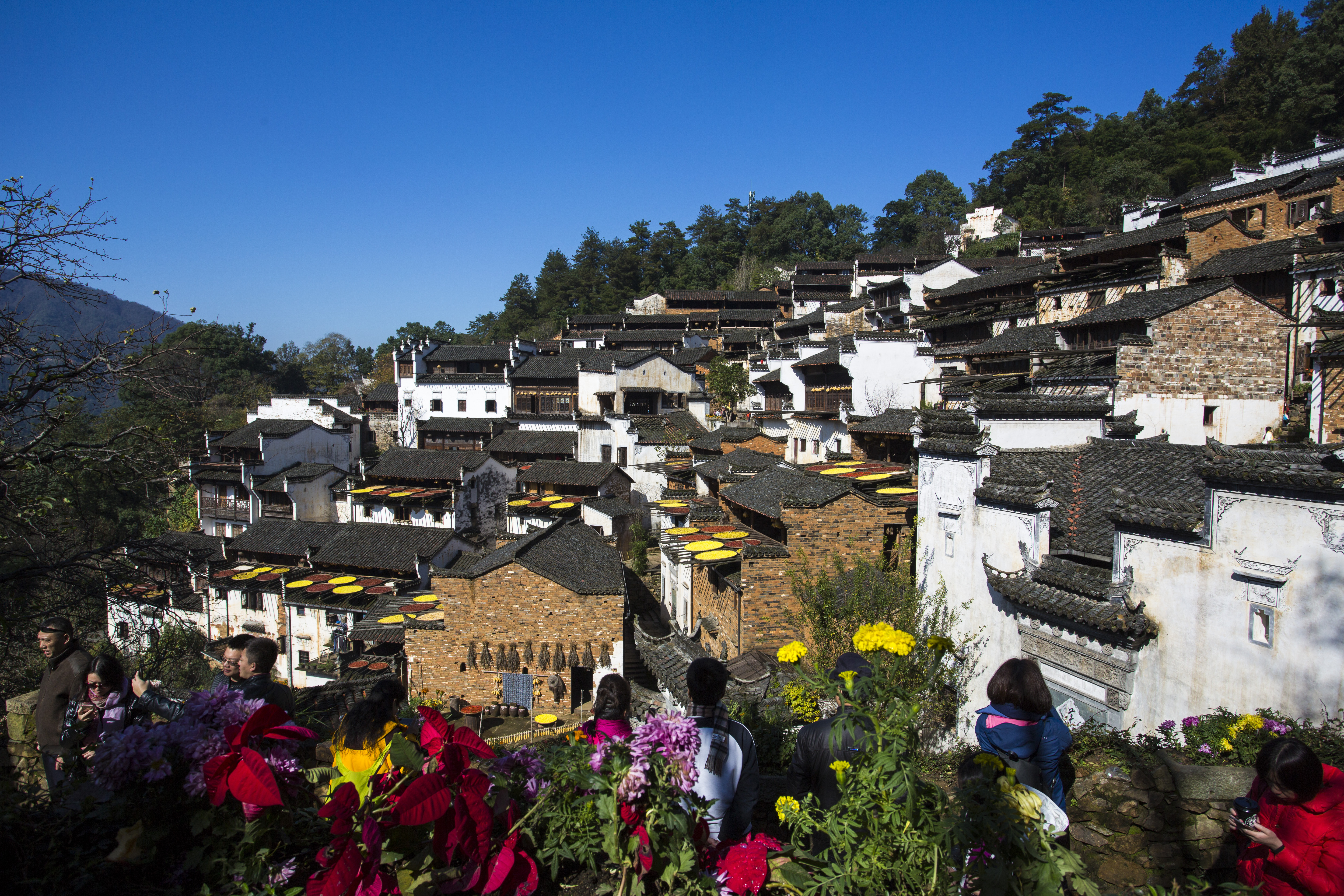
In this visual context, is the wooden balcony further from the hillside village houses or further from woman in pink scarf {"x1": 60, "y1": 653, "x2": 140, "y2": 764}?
woman in pink scarf {"x1": 60, "y1": 653, "x2": 140, "y2": 764}

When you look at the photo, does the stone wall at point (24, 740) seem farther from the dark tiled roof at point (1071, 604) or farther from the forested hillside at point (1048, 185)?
the forested hillside at point (1048, 185)

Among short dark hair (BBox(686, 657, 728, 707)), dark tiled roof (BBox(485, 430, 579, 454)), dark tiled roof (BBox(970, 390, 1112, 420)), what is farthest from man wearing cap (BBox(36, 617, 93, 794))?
dark tiled roof (BBox(485, 430, 579, 454))

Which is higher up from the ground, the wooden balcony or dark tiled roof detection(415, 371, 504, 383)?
dark tiled roof detection(415, 371, 504, 383)

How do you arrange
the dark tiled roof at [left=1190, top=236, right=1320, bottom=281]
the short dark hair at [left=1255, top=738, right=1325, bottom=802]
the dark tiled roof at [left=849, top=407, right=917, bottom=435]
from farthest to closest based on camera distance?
1. the dark tiled roof at [left=849, top=407, right=917, bottom=435]
2. the dark tiled roof at [left=1190, top=236, right=1320, bottom=281]
3. the short dark hair at [left=1255, top=738, right=1325, bottom=802]

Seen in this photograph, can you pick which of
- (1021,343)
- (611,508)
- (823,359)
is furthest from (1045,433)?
(611,508)

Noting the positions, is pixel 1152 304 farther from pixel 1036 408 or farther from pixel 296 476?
pixel 296 476

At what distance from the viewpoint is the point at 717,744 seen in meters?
3.28

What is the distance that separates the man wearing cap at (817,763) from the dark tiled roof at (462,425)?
35713mm

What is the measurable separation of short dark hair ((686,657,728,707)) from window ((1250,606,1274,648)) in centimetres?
579

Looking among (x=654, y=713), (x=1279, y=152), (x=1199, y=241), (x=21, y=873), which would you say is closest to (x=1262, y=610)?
(x=654, y=713)

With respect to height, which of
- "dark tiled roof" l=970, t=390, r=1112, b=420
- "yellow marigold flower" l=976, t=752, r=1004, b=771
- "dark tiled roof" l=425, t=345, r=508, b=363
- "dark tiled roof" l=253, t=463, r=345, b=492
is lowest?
"dark tiled roof" l=253, t=463, r=345, b=492

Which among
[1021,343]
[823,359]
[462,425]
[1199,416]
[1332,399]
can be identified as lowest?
[462,425]

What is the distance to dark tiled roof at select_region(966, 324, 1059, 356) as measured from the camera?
810 inches

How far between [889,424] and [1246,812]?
1818 centimetres
